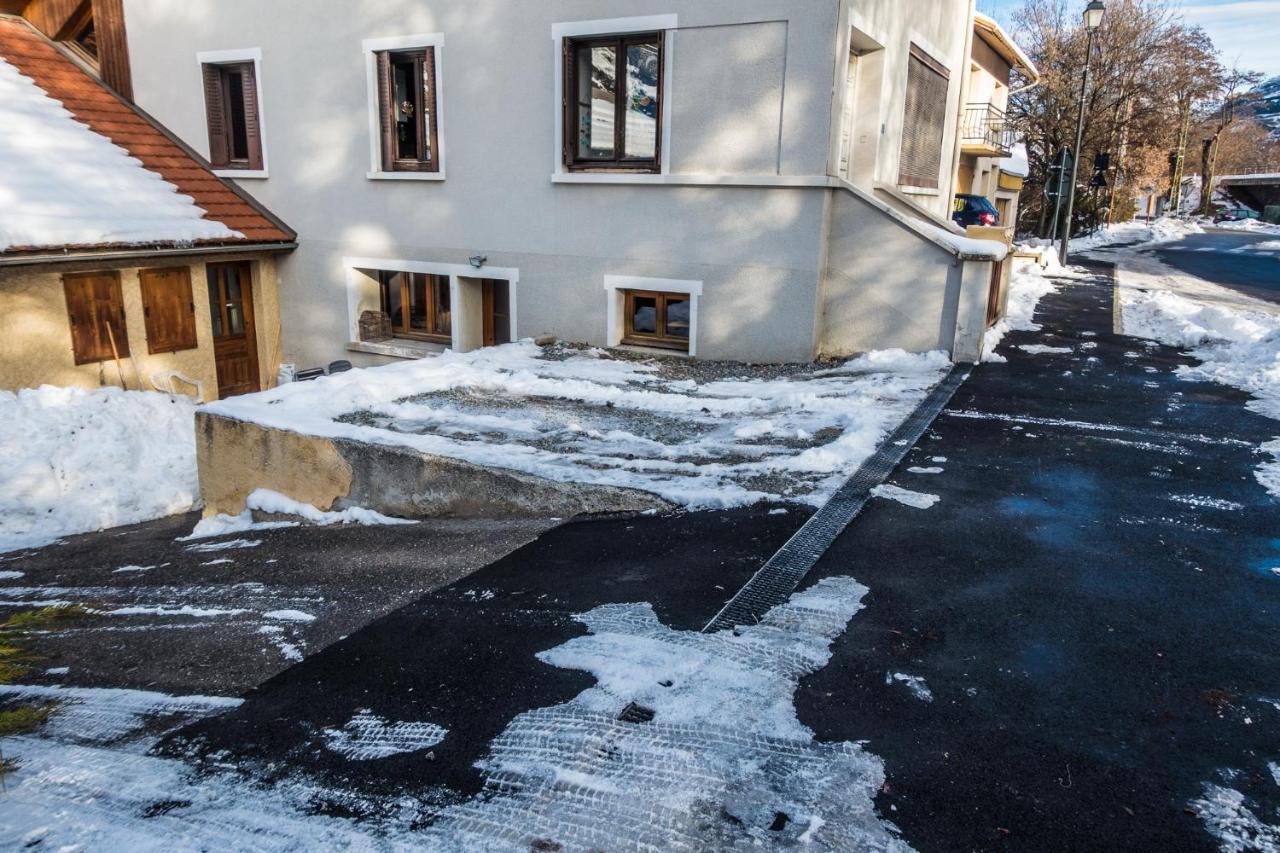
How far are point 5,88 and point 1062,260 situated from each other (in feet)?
75.3

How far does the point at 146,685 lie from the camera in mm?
4137

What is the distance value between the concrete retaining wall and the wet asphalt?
360 mm

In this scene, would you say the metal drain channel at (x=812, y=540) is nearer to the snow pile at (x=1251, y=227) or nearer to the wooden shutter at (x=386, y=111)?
the wooden shutter at (x=386, y=111)

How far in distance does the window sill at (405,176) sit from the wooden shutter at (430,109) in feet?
0.40

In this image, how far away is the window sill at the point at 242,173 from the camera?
14289 mm

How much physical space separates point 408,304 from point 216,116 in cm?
476

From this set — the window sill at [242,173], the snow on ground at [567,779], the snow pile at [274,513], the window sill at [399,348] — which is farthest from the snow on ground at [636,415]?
the window sill at [242,173]

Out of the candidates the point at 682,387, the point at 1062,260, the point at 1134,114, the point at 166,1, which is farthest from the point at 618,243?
the point at 1134,114

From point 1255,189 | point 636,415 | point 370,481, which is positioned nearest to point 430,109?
point 636,415

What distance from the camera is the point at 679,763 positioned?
3074 mm

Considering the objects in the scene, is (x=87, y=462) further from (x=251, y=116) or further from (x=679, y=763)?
(x=679, y=763)

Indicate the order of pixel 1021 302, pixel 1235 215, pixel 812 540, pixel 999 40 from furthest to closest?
pixel 1235 215 → pixel 999 40 → pixel 1021 302 → pixel 812 540

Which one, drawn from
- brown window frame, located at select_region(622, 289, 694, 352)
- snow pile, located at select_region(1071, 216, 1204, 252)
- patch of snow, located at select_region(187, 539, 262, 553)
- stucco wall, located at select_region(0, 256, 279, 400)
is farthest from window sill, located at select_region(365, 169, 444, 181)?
snow pile, located at select_region(1071, 216, 1204, 252)

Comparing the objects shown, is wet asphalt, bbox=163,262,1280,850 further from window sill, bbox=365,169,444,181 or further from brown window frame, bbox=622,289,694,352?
window sill, bbox=365,169,444,181
